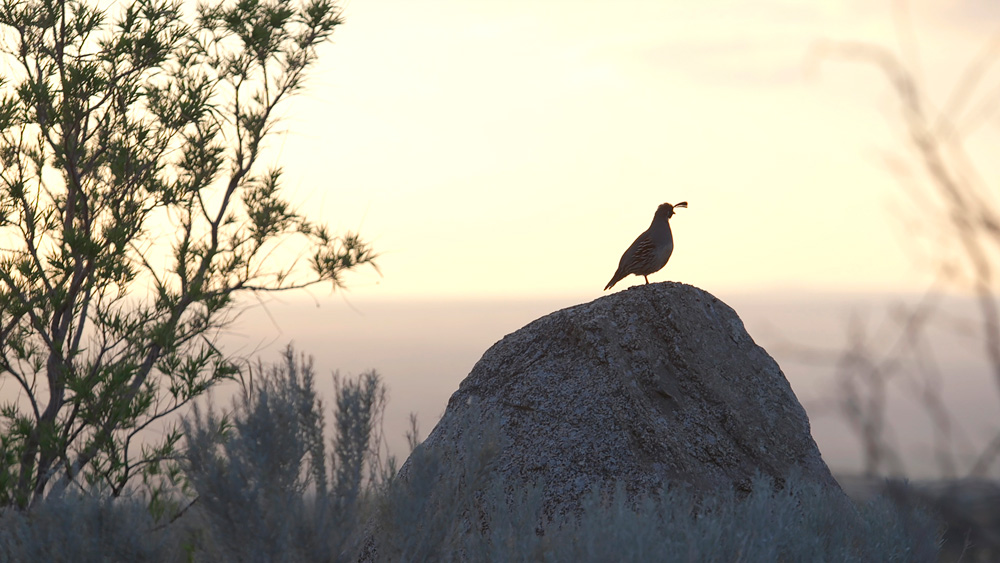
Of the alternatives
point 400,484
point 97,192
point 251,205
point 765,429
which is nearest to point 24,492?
point 97,192

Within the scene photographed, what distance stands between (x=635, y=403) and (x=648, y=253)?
1.64m

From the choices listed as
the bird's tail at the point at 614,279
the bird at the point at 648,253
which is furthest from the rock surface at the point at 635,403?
the bird's tail at the point at 614,279

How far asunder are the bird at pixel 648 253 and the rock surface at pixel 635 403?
36 cm

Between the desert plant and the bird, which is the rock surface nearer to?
the bird

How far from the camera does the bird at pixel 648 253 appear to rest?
770cm

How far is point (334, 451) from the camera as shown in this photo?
188 inches

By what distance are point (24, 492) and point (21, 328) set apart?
73.6 inches

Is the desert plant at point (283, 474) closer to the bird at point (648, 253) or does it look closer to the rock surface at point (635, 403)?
the rock surface at point (635, 403)

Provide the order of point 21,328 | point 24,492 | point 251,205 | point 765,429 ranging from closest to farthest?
point 765,429 → point 24,492 → point 21,328 → point 251,205

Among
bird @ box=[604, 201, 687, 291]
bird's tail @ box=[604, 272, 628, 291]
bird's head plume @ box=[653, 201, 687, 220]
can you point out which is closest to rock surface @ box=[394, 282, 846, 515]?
bird @ box=[604, 201, 687, 291]

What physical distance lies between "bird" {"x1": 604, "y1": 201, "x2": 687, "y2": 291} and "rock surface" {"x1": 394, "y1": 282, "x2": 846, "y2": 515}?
14.2 inches

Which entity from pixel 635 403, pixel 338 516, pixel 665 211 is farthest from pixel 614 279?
pixel 338 516

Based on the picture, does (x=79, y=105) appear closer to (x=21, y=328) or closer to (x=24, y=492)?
(x=21, y=328)

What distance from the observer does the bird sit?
25.3ft
